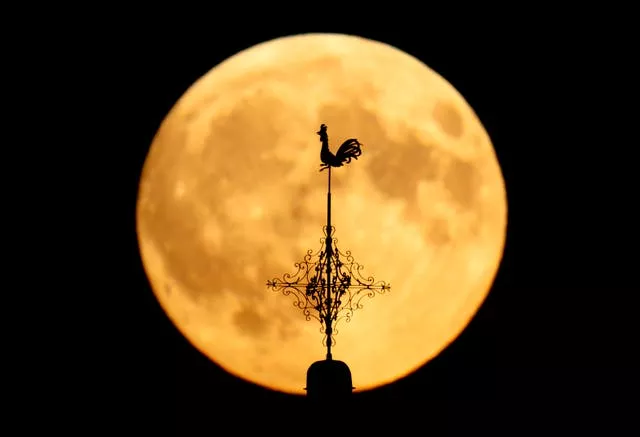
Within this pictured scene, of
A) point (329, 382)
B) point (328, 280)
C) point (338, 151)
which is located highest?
point (338, 151)

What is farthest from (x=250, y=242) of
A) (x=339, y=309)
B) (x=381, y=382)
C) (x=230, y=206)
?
(x=381, y=382)

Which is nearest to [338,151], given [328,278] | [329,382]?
[328,278]

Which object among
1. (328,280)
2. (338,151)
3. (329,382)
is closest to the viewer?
(329,382)

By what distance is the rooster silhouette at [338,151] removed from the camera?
246 inches

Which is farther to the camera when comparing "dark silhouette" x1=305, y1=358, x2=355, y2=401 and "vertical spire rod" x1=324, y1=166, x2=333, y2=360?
"vertical spire rod" x1=324, y1=166, x2=333, y2=360

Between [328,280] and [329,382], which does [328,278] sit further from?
[329,382]

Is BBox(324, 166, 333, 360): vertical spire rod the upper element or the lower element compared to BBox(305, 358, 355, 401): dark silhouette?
upper

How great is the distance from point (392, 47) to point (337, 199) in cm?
122

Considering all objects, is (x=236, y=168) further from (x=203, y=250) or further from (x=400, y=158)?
(x=400, y=158)

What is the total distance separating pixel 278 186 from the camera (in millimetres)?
6641

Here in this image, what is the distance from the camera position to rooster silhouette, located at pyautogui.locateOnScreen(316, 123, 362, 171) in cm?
625

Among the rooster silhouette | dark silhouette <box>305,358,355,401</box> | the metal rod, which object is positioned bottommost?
dark silhouette <box>305,358,355,401</box>

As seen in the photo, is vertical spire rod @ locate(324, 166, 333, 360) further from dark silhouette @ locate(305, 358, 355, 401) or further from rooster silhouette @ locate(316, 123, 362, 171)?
dark silhouette @ locate(305, 358, 355, 401)

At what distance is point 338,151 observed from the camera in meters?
6.28
